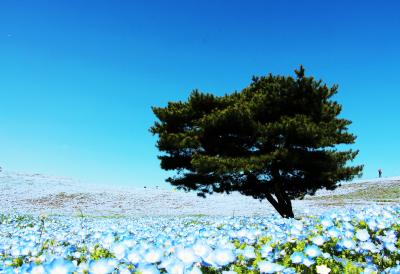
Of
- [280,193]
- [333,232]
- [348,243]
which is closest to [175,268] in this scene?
[348,243]

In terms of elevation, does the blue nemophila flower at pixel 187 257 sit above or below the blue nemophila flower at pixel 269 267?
above

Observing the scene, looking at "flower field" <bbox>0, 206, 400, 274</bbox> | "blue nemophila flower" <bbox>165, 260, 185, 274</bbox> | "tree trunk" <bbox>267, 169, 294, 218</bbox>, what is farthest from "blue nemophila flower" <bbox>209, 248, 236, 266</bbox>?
"tree trunk" <bbox>267, 169, 294, 218</bbox>

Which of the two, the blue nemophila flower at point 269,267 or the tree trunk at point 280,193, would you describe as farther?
the tree trunk at point 280,193

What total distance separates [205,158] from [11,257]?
9.95 m

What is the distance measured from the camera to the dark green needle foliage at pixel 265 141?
1346cm

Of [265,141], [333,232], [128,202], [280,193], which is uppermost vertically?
[265,141]

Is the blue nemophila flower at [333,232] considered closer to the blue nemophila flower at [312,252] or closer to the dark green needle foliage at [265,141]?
the blue nemophila flower at [312,252]

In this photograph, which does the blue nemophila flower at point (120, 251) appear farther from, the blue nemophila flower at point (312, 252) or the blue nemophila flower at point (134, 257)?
the blue nemophila flower at point (312, 252)

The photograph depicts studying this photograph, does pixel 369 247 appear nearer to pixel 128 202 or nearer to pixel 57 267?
pixel 57 267

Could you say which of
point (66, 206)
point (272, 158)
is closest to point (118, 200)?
point (66, 206)

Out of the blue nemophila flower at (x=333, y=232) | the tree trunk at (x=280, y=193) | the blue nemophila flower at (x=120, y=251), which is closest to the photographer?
the blue nemophila flower at (x=120, y=251)

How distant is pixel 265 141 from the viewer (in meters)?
14.0

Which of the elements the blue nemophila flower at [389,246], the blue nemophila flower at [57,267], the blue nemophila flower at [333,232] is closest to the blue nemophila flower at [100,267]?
the blue nemophila flower at [57,267]

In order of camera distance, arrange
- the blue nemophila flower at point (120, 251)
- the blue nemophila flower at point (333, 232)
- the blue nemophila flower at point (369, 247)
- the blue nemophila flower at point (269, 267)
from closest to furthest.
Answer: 1. the blue nemophila flower at point (269, 267)
2. the blue nemophila flower at point (120, 251)
3. the blue nemophila flower at point (369, 247)
4. the blue nemophila flower at point (333, 232)
